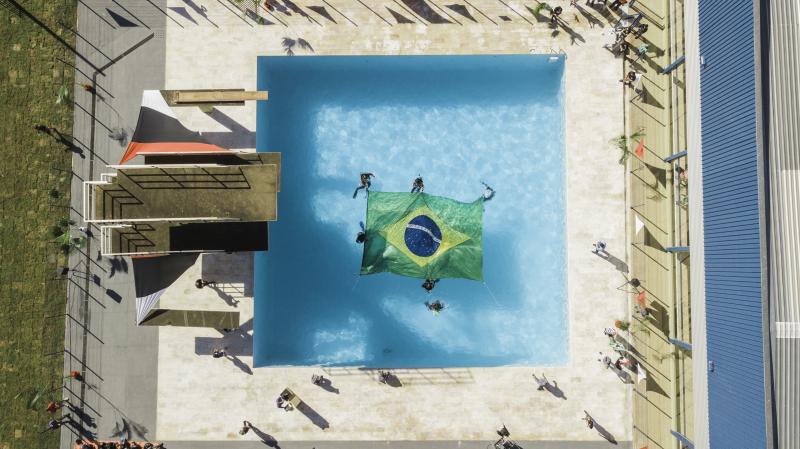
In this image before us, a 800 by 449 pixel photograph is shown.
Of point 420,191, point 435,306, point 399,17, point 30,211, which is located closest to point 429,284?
point 435,306

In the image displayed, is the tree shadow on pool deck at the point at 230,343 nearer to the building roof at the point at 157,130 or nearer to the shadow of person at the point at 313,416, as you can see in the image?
the shadow of person at the point at 313,416

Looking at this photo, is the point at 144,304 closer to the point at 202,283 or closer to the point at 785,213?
the point at 202,283

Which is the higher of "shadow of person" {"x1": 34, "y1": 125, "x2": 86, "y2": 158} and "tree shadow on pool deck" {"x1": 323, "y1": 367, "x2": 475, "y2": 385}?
"shadow of person" {"x1": 34, "y1": 125, "x2": 86, "y2": 158}

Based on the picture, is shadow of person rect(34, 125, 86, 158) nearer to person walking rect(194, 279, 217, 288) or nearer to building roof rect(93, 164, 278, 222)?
building roof rect(93, 164, 278, 222)

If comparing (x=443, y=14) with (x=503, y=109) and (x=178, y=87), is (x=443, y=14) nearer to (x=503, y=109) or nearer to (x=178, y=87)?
(x=503, y=109)

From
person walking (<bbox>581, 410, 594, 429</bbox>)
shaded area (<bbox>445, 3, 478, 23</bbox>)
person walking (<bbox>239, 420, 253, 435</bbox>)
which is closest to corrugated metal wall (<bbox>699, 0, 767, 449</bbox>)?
person walking (<bbox>581, 410, 594, 429</bbox>)

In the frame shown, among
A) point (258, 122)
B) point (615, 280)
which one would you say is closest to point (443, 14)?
point (258, 122)

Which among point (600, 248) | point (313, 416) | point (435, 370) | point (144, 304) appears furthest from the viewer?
point (435, 370)
